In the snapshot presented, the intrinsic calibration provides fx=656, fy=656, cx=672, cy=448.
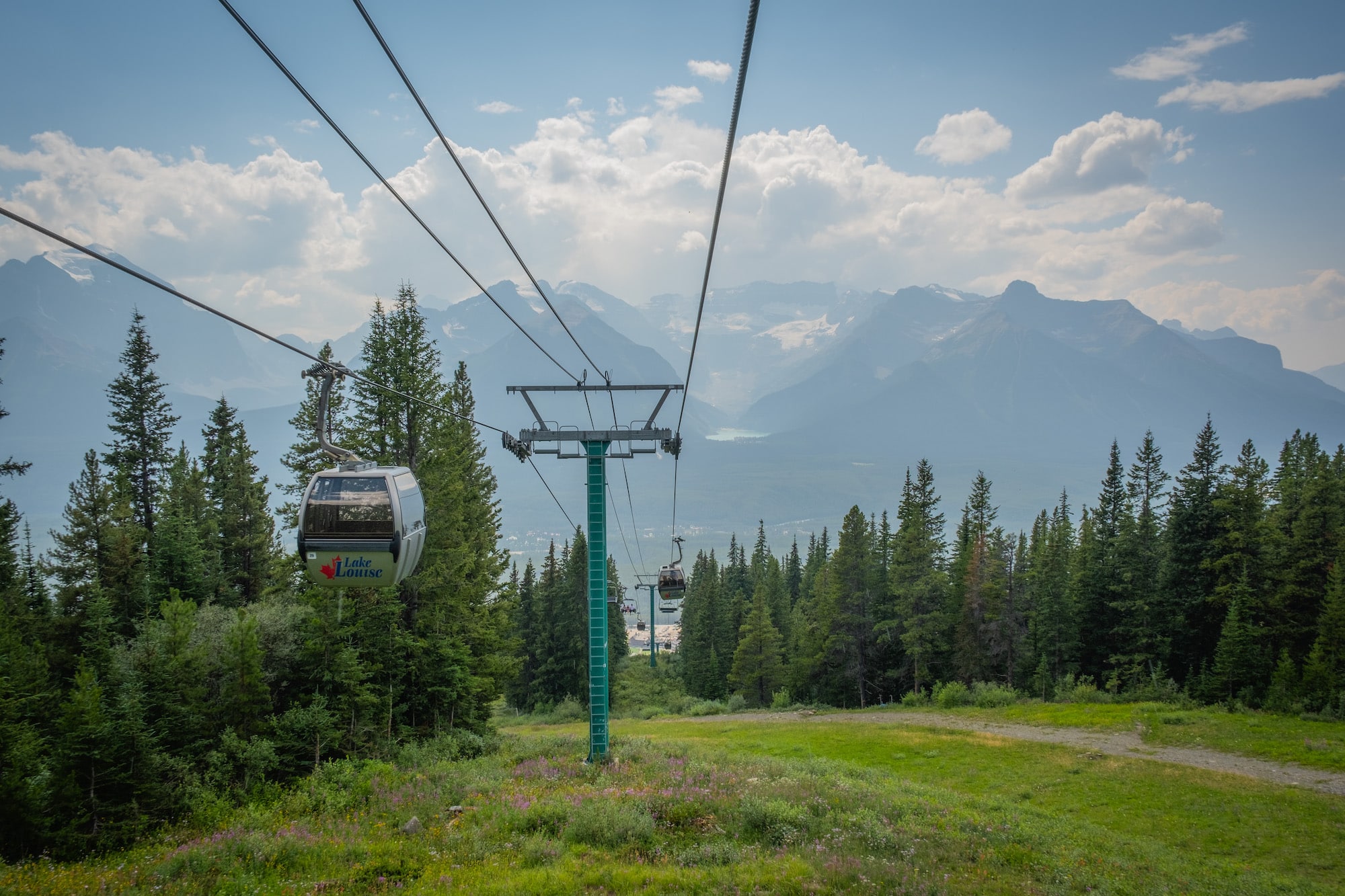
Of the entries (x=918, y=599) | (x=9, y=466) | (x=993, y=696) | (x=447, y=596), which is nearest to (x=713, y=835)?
(x=447, y=596)

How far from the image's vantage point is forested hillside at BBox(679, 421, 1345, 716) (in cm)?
4166

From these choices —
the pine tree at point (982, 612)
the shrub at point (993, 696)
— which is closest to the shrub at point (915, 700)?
the pine tree at point (982, 612)

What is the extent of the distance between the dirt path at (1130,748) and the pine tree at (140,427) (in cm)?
4214

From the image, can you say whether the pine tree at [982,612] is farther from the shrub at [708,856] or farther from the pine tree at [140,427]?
the pine tree at [140,427]

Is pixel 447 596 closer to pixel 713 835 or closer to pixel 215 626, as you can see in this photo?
pixel 215 626

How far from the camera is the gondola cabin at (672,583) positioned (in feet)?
118

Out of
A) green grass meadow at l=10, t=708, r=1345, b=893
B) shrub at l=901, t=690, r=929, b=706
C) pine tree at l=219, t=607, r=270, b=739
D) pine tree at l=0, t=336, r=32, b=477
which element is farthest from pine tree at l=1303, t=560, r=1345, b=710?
pine tree at l=0, t=336, r=32, b=477

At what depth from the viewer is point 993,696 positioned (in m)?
47.4

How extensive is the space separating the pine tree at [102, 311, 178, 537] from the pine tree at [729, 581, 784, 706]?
46.7 metres

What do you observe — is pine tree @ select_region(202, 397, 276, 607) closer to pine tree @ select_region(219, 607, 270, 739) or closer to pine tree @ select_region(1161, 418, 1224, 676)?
pine tree @ select_region(219, 607, 270, 739)

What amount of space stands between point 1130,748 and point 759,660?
1400 inches

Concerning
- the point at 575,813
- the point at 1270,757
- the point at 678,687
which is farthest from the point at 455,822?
the point at 678,687

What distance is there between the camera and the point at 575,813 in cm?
1453

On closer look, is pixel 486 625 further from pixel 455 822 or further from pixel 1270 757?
pixel 1270 757
